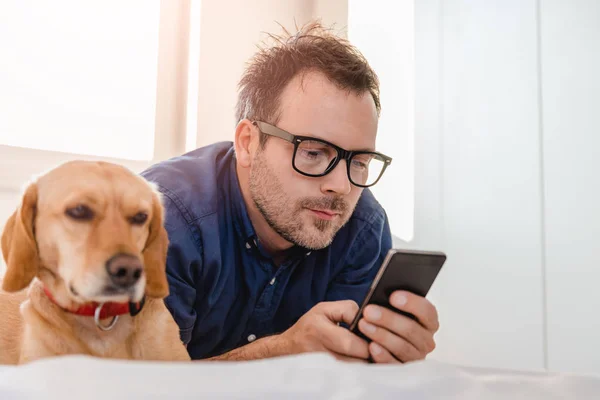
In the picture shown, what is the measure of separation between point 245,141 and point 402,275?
29 centimetres

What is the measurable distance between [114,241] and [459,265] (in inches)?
21.5

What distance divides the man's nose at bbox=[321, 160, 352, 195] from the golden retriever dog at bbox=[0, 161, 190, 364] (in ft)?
0.91

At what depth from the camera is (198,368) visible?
0.33m

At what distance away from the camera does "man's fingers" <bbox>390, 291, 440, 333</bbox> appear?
0.53 metres

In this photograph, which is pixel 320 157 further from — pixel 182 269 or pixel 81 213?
pixel 81 213

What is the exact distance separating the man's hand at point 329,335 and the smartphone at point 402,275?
0.05 ft

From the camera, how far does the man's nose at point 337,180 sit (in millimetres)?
610

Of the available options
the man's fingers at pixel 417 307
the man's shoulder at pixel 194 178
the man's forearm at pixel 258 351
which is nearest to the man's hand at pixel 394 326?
the man's fingers at pixel 417 307

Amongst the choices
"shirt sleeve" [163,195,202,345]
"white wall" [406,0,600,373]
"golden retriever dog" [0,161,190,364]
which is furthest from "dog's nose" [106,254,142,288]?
"white wall" [406,0,600,373]

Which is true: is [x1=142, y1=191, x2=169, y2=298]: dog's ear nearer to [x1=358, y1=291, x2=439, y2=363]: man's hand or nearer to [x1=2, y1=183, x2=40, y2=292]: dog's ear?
[x1=2, y1=183, x2=40, y2=292]: dog's ear

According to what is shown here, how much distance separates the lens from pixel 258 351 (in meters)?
0.58

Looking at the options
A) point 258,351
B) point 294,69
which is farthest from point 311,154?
point 258,351

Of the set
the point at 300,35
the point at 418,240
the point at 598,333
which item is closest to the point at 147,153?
the point at 300,35

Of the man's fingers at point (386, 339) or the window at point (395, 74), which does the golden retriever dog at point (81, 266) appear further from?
the window at point (395, 74)
